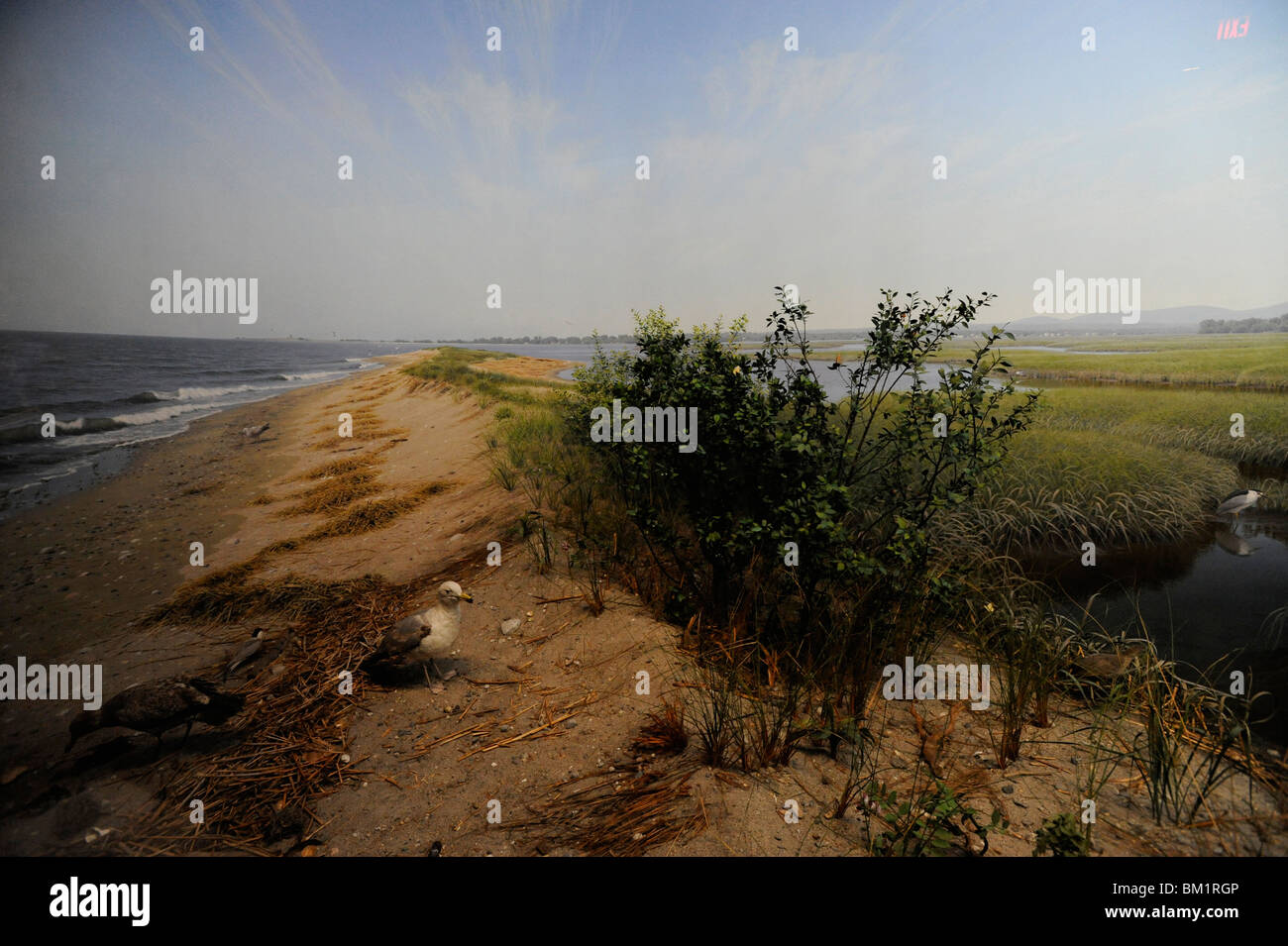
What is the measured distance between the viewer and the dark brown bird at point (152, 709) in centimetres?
198

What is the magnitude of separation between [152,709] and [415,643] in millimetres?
1044

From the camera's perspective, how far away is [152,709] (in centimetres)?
200

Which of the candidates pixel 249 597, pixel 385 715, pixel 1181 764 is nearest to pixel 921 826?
pixel 1181 764

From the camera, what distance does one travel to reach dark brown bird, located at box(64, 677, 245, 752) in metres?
1.98

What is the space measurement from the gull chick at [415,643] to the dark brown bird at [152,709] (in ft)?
2.35

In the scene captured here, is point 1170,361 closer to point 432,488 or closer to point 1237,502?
point 1237,502

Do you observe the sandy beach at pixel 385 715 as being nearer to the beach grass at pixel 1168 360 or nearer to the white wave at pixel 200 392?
the beach grass at pixel 1168 360

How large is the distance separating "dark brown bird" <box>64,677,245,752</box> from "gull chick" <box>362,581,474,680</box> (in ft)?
2.35

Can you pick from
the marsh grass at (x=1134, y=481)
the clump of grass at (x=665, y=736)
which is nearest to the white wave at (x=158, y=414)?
the clump of grass at (x=665, y=736)

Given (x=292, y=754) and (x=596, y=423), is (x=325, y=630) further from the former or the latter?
(x=596, y=423)

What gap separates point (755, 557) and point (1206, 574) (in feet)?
18.2

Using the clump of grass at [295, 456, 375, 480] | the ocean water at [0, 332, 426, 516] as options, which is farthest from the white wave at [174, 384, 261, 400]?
the clump of grass at [295, 456, 375, 480]

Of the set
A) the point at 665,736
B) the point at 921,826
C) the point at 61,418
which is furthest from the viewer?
the point at 61,418
